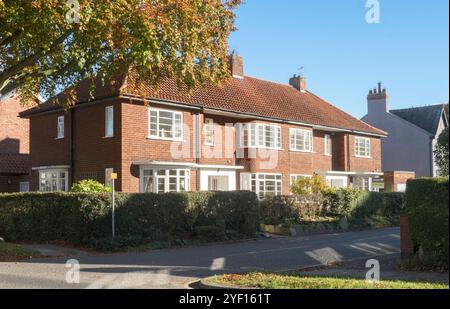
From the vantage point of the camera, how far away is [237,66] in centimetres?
3591

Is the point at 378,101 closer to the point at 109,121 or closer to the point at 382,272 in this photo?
the point at 109,121

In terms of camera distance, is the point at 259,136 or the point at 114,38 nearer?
the point at 114,38

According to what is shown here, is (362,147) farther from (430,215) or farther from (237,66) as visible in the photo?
(430,215)

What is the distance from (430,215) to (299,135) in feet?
75.6

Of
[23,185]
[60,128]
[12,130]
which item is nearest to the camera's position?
[60,128]

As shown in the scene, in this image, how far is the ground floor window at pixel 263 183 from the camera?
105 feet

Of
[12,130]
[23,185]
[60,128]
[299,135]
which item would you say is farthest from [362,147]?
[12,130]

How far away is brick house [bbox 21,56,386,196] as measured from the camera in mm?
26250

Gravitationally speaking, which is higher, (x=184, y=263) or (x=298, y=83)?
(x=298, y=83)

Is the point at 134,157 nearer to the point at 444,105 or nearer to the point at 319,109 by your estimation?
the point at 319,109

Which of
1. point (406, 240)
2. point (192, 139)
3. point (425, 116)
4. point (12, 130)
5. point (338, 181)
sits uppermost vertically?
point (425, 116)

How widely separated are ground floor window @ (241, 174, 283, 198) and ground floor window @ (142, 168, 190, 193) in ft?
16.4

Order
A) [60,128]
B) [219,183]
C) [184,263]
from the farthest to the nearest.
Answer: [219,183] → [60,128] → [184,263]
